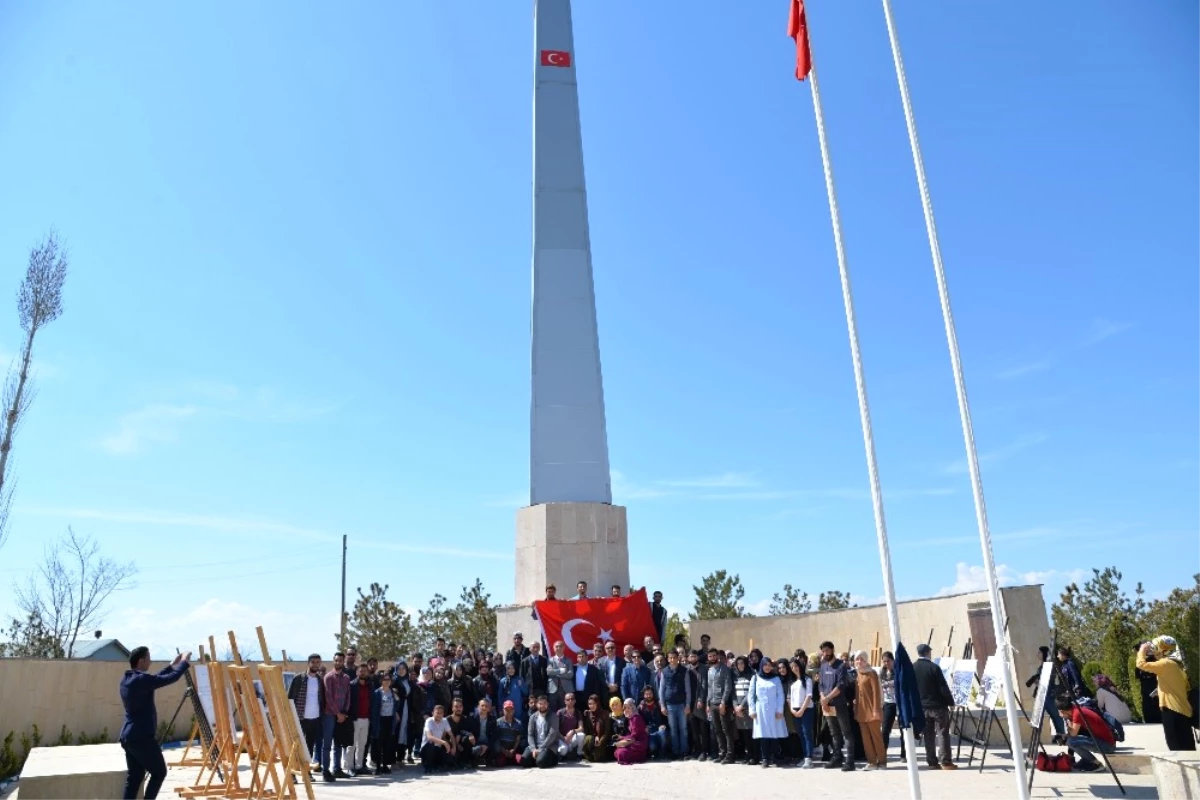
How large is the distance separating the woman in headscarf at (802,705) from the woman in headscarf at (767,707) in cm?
15

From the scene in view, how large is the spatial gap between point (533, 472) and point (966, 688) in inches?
364

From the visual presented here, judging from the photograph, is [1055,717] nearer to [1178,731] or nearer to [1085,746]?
[1085,746]

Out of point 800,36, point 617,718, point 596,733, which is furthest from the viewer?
point 617,718

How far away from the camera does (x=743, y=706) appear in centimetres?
1259

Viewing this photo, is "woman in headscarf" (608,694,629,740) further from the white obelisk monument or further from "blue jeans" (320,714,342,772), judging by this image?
"blue jeans" (320,714,342,772)

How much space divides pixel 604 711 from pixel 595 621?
7.52ft

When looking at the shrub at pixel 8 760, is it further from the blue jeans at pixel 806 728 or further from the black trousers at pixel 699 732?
the blue jeans at pixel 806 728

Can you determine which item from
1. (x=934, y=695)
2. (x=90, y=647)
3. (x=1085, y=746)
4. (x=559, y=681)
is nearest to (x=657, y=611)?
(x=559, y=681)

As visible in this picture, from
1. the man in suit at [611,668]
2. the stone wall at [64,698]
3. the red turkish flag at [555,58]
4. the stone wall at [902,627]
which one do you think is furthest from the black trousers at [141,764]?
the red turkish flag at [555,58]

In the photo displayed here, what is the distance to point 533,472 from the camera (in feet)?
60.0

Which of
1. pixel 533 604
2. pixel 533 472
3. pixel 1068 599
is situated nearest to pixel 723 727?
pixel 533 604

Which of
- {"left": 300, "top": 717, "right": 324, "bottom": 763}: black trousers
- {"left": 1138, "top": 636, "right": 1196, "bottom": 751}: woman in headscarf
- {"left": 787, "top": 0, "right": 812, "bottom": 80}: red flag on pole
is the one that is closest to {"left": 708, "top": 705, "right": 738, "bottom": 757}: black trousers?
{"left": 1138, "top": 636, "right": 1196, "bottom": 751}: woman in headscarf

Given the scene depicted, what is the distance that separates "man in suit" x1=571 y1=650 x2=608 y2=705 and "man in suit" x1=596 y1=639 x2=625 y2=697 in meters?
0.10

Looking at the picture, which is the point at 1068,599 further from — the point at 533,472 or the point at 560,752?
the point at 560,752
